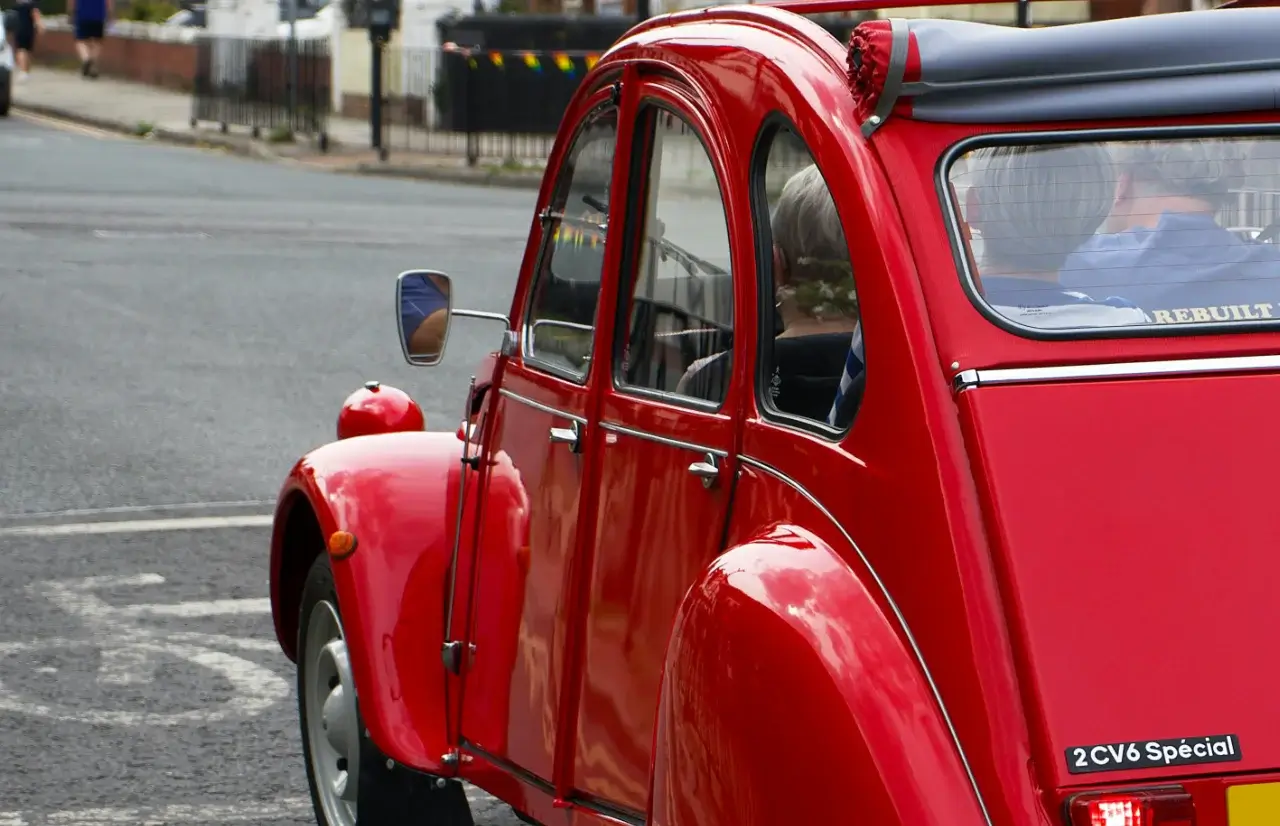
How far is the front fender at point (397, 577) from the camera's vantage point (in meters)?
4.53

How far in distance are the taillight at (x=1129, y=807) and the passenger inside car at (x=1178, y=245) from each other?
0.72 m

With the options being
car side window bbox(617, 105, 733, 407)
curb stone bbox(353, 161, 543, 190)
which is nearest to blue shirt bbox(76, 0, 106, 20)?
curb stone bbox(353, 161, 543, 190)

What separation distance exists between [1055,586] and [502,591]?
175 centimetres

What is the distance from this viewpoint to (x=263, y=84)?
33375 millimetres

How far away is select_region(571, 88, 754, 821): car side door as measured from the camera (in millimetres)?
3539

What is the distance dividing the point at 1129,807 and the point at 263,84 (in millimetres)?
31772

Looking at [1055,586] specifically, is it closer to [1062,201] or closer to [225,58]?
[1062,201]

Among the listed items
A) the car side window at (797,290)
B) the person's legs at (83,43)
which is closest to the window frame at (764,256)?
the car side window at (797,290)

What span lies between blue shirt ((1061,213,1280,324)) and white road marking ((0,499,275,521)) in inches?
243

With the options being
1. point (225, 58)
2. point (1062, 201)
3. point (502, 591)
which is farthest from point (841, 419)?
point (225, 58)

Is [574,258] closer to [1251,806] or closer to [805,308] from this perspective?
[805,308]

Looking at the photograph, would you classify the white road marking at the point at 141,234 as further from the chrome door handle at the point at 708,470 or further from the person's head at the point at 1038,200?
the person's head at the point at 1038,200

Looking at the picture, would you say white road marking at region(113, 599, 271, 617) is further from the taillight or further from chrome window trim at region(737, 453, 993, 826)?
the taillight

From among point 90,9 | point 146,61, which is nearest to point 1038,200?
point 90,9
